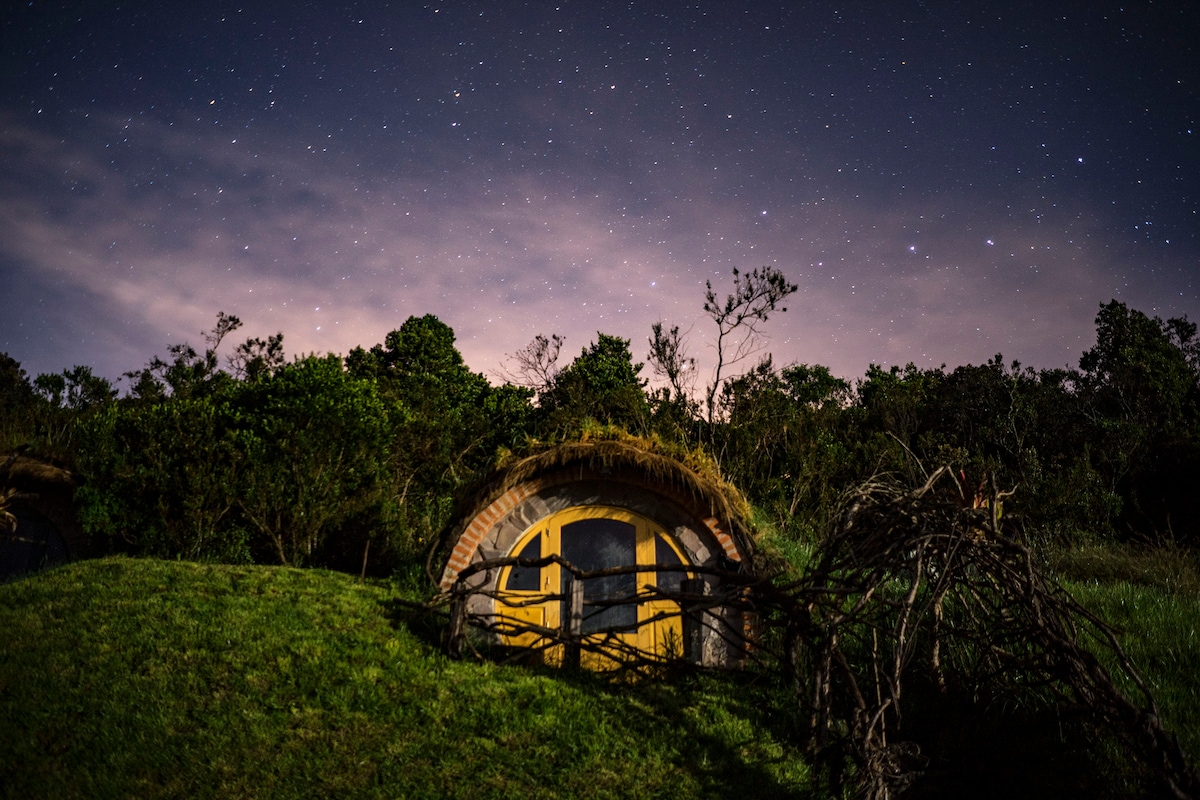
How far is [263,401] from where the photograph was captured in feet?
47.0

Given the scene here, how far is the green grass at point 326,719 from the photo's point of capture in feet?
15.1

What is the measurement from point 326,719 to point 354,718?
22cm

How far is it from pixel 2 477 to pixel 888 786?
19.1 meters

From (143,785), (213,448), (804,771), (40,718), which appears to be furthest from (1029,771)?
(213,448)

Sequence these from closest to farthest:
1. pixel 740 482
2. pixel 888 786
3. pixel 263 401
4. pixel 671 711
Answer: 1. pixel 888 786
2. pixel 671 711
3. pixel 263 401
4. pixel 740 482

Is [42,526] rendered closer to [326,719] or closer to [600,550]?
[600,550]

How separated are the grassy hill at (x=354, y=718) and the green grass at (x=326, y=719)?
0.02 metres

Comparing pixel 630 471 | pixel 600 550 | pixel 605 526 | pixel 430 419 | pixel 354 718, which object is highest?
pixel 430 419

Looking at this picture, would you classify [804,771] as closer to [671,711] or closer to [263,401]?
[671,711]

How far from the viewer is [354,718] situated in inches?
210

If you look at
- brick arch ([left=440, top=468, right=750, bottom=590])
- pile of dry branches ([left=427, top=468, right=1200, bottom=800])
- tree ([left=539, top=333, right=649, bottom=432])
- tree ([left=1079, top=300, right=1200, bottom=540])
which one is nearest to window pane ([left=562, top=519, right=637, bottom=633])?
brick arch ([left=440, top=468, right=750, bottom=590])

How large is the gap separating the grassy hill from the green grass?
2cm

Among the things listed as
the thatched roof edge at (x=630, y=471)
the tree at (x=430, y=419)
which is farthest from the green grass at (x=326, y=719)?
the tree at (x=430, y=419)

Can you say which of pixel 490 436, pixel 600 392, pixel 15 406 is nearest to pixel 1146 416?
pixel 600 392
